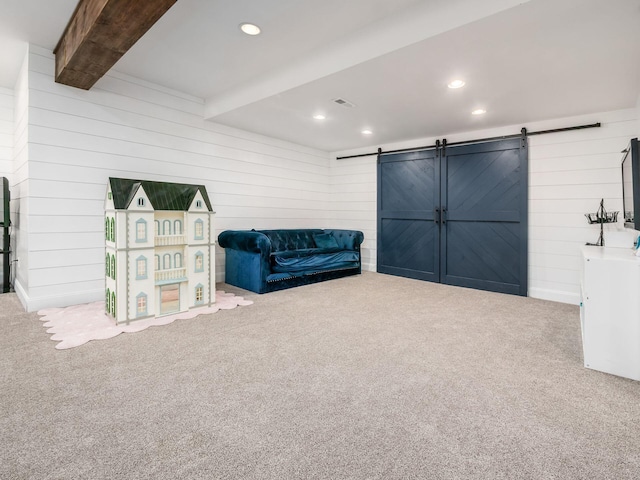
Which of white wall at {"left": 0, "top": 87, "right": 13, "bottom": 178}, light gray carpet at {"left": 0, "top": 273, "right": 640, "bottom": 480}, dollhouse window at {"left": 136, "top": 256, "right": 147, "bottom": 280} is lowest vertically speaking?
light gray carpet at {"left": 0, "top": 273, "right": 640, "bottom": 480}

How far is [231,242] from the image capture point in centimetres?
442

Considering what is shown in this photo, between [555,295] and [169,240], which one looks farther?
[555,295]

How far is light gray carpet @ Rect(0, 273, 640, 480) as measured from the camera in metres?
1.30

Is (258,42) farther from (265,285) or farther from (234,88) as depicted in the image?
(265,285)

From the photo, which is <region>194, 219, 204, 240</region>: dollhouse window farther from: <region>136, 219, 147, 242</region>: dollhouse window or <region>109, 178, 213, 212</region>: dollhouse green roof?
<region>136, 219, 147, 242</region>: dollhouse window

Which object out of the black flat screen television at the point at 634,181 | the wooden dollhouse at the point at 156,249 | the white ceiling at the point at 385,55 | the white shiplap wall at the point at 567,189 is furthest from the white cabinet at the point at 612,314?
the wooden dollhouse at the point at 156,249

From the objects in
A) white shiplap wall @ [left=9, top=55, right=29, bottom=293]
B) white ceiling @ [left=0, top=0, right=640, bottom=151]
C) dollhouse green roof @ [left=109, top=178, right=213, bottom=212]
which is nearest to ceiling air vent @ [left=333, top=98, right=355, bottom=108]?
white ceiling @ [left=0, top=0, right=640, bottom=151]

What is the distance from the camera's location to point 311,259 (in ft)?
15.5

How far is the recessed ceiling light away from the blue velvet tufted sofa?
2185 mm

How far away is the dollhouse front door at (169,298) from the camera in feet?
10.4

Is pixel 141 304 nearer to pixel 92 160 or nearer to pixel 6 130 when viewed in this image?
pixel 92 160

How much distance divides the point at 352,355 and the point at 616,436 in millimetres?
1418

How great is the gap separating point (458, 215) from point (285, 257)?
268cm

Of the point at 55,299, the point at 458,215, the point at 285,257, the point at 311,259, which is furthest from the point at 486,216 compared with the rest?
the point at 55,299
